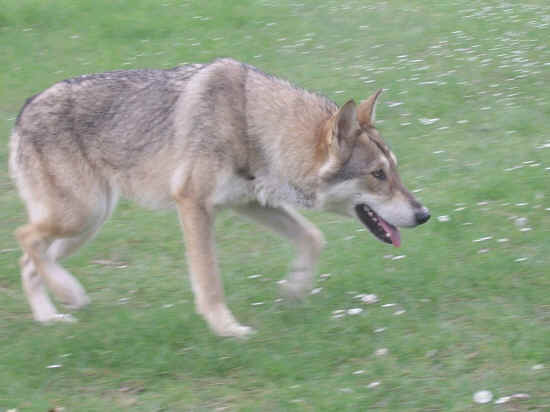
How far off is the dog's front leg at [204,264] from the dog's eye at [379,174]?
109 centimetres

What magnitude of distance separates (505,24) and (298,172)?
27.4ft

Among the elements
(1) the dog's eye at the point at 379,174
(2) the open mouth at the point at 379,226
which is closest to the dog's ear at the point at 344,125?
(1) the dog's eye at the point at 379,174

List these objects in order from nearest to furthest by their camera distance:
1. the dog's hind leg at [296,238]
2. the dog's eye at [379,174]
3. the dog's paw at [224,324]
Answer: the dog's paw at [224,324]
the dog's eye at [379,174]
the dog's hind leg at [296,238]

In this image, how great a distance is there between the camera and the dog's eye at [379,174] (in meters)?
5.07

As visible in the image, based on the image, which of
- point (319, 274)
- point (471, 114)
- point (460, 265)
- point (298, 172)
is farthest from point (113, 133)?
point (471, 114)

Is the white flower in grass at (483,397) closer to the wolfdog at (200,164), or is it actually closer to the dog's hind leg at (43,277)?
the wolfdog at (200,164)

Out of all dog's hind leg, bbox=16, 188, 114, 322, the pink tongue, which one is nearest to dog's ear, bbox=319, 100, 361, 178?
the pink tongue

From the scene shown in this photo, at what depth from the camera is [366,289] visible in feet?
18.2

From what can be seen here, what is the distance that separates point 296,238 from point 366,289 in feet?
2.00

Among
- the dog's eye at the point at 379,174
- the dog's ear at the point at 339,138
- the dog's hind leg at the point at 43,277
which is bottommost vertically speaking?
the dog's hind leg at the point at 43,277

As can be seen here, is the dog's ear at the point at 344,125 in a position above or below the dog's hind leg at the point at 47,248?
above

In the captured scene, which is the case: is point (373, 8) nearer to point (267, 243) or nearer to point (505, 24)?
point (505, 24)

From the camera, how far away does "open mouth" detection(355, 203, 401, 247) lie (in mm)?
5227

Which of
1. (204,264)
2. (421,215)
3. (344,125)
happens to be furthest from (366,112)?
(204,264)
